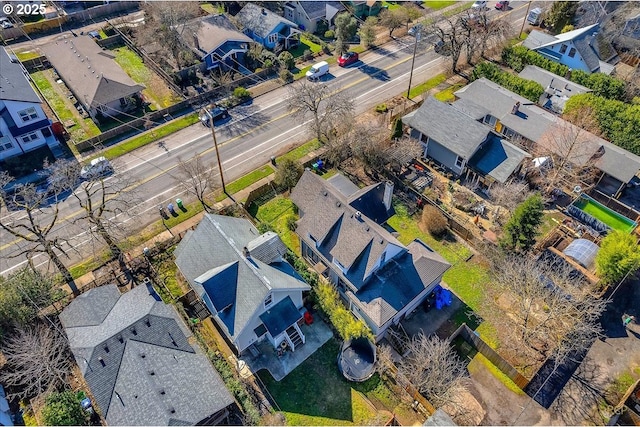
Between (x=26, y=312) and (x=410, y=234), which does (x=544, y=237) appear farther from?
(x=26, y=312)

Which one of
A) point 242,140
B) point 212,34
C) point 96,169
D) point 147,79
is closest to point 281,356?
point 242,140

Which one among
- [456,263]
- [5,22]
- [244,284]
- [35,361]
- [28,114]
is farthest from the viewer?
[5,22]

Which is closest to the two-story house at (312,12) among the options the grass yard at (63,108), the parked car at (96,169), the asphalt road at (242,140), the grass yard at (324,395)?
the asphalt road at (242,140)

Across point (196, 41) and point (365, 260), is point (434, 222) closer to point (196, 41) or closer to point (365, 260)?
point (365, 260)

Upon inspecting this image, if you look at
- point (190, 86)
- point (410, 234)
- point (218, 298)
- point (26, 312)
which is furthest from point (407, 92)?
point (26, 312)

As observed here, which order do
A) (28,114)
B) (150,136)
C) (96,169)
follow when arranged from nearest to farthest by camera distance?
(96,169)
(28,114)
(150,136)

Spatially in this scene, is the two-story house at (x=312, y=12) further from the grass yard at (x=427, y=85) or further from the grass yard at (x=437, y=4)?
the grass yard at (x=427, y=85)
